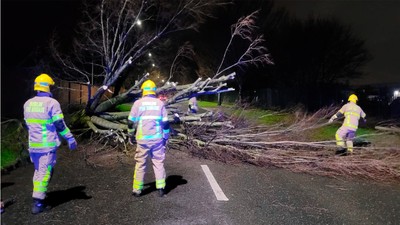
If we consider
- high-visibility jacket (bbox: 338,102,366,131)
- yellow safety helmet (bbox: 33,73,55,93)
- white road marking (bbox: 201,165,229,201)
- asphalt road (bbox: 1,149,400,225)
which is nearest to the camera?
asphalt road (bbox: 1,149,400,225)

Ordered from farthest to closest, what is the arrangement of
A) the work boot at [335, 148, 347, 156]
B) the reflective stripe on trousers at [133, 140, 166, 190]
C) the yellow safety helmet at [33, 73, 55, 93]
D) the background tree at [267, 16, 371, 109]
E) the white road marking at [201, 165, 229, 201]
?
the background tree at [267, 16, 371, 109]
the work boot at [335, 148, 347, 156]
the white road marking at [201, 165, 229, 201]
the reflective stripe on trousers at [133, 140, 166, 190]
the yellow safety helmet at [33, 73, 55, 93]

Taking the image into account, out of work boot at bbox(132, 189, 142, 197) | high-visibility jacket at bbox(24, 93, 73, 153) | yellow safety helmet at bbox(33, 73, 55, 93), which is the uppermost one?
yellow safety helmet at bbox(33, 73, 55, 93)

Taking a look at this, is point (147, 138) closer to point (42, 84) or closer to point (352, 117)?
point (42, 84)

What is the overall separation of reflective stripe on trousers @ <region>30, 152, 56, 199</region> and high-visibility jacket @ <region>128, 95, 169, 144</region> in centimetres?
134

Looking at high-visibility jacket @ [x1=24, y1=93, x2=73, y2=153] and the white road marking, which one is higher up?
high-visibility jacket @ [x1=24, y1=93, x2=73, y2=153]

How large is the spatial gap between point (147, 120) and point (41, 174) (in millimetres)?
1701

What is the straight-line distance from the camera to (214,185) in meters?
5.52

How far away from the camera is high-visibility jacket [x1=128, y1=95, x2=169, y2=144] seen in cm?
481

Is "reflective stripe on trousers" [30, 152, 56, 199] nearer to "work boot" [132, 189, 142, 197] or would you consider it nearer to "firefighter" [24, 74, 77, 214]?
"firefighter" [24, 74, 77, 214]

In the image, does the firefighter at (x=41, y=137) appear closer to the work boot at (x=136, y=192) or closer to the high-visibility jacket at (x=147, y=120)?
the high-visibility jacket at (x=147, y=120)

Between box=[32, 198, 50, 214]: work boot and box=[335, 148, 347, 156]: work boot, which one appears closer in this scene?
box=[32, 198, 50, 214]: work boot

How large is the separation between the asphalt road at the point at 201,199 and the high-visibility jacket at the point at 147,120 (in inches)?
38.6

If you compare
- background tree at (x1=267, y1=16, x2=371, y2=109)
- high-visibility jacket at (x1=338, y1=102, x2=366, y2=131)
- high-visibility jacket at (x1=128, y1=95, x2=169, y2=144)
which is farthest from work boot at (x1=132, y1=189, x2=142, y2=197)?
background tree at (x1=267, y1=16, x2=371, y2=109)

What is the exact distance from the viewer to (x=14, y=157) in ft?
21.2
